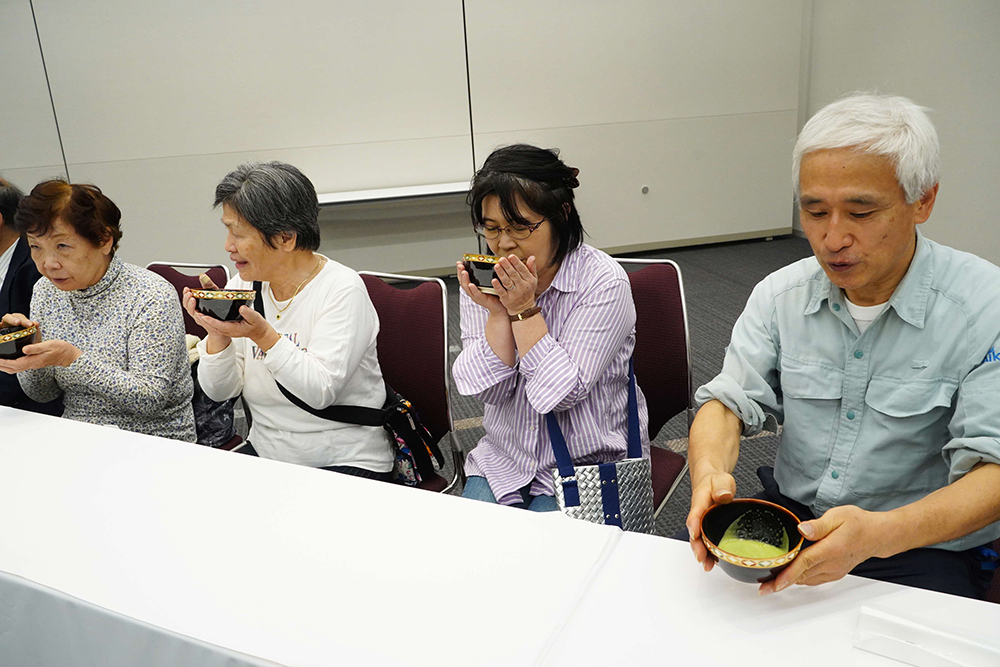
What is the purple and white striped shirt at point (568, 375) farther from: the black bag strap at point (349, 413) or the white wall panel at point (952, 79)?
the white wall panel at point (952, 79)

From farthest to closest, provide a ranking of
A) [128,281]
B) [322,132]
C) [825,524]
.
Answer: [322,132], [128,281], [825,524]

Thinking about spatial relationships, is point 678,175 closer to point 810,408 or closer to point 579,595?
point 810,408

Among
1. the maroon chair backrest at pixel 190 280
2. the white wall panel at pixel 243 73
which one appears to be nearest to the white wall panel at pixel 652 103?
the white wall panel at pixel 243 73

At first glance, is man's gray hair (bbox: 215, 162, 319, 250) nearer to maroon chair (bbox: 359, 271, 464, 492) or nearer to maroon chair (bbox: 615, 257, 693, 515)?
maroon chair (bbox: 359, 271, 464, 492)

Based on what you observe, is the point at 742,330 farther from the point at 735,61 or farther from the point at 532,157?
the point at 735,61

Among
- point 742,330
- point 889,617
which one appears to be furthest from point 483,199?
point 889,617

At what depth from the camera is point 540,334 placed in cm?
150

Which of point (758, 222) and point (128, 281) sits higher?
point (128, 281)

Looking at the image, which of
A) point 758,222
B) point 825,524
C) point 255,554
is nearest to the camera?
point 825,524

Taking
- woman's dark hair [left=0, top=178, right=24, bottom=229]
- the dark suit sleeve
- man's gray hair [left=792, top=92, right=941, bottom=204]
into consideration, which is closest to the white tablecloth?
man's gray hair [left=792, top=92, right=941, bottom=204]

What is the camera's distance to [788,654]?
31.4 inches

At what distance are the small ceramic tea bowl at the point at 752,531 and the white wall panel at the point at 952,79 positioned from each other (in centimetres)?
392

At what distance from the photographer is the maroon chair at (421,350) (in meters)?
1.85

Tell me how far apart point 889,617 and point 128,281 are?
180 cm
